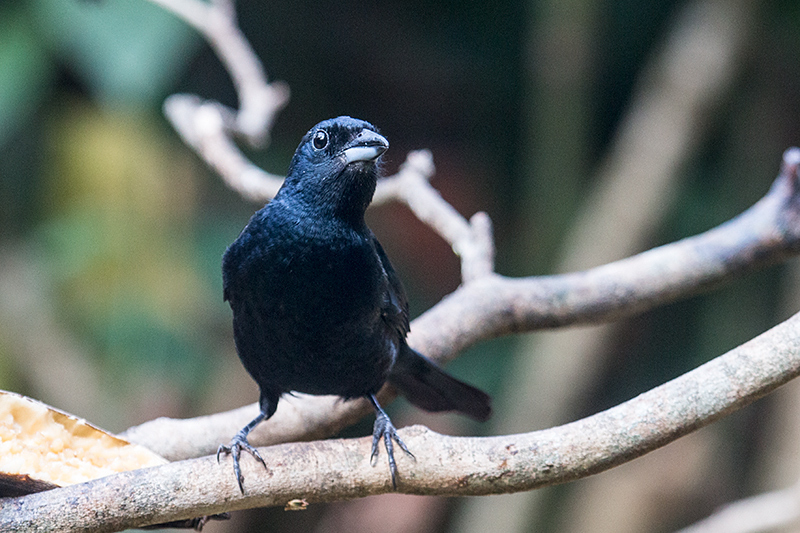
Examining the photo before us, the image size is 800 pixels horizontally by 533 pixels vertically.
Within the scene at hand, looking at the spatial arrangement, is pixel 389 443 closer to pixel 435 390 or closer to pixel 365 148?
pixel 365 148

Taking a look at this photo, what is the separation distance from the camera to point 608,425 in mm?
1808

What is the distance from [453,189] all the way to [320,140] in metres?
4.20

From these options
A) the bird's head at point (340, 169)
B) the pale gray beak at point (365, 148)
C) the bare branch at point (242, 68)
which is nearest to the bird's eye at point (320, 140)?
the bird's head at point (340, 169)

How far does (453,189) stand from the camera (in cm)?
651

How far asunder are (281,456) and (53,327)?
3956 mm

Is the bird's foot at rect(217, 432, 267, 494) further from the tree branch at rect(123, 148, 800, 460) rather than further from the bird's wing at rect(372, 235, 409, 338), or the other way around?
the tree branch at rect(123, 148, 800, 460)

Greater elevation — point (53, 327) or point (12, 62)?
point (12, 62)

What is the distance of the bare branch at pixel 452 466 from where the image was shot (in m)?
1.71

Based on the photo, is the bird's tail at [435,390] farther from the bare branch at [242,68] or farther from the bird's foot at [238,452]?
the bare branch at [242,68]

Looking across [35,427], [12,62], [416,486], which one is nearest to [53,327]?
[12,62]

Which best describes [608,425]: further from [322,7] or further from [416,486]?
[322,7]

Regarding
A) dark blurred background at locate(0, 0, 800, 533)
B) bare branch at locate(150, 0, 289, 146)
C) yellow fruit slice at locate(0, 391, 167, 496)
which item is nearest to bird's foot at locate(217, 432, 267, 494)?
yellow fruit slice at locate(0, 391, 167, 496)

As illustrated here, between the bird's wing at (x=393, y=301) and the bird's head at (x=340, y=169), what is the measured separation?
18cm

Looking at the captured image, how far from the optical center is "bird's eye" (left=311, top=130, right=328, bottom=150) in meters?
2.37
